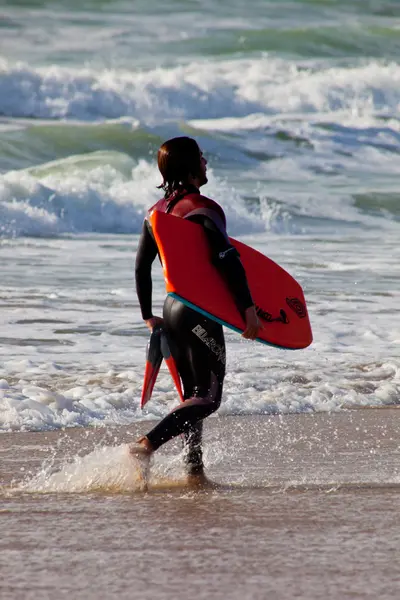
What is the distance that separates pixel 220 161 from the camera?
84.5 ft

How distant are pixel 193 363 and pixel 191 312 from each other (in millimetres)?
182

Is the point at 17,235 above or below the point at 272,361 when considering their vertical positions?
below

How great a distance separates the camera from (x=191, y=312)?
14.0 ft

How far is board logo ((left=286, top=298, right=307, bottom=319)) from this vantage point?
15.2ft

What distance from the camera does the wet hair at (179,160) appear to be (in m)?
4.20

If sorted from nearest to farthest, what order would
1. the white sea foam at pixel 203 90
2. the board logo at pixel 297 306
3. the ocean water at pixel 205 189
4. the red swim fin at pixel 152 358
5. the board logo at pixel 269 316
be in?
the red swim fin at pixel 152 358 → the board logo at pixel 269 316 → the board logo at pixel 297 306 → the ocean water at pixel 205 189 → the white sea foam at pixel 203 90

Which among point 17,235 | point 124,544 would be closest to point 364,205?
point 17,235

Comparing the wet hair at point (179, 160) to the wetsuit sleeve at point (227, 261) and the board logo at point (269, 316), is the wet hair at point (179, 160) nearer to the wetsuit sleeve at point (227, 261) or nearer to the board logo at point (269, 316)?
the wetsuit sleeve at point (227, 261)

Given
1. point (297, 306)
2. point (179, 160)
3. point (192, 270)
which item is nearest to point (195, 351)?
point (192, 270)

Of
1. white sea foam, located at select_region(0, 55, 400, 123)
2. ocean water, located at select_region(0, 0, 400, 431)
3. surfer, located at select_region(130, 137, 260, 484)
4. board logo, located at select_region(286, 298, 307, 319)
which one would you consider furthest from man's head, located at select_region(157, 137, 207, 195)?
white sea foam, located at select_region(0, 55, 400, 123)

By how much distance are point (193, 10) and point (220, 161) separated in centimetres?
1651

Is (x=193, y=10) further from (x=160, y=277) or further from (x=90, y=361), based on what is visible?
(x=90, y=361)

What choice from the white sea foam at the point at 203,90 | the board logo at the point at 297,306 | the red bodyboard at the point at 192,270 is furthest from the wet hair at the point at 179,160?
the white sea foam at the point at 203,90

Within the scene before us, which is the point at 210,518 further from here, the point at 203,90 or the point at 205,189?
the point at 203,90
